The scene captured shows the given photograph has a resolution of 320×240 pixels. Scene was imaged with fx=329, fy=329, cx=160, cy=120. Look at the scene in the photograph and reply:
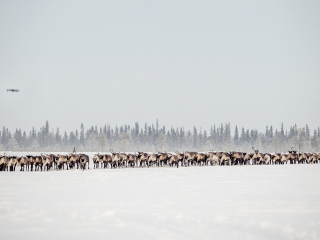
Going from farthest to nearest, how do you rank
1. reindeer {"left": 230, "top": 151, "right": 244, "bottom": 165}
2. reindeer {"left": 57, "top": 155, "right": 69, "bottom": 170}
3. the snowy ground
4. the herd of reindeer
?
reindeer {"left": 230, "top": 151, "right": 244, "bottom": 165} → reindeer {"left": 57, "top": 155, "right": 69, "bottom": 170} → the herd of reindeer → the snowy ground

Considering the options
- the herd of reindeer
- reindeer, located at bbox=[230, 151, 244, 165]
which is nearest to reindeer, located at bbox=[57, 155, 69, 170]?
the herd of reindeer

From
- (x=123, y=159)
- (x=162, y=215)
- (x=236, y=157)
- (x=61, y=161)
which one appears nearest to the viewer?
(x=162, y=215)

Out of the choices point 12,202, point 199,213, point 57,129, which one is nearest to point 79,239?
point 199,213

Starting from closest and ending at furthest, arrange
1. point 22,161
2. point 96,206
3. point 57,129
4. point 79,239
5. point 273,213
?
point 79,239
point 273,213
point 96,206
point 22,161
point 57,129

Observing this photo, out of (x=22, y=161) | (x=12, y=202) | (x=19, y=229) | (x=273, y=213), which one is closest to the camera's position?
(x=19, y=229)

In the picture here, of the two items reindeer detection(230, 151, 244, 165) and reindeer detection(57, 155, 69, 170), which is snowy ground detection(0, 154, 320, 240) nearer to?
reindeer detection(57, 155, 69, 170)

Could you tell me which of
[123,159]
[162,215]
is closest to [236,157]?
[123,159]

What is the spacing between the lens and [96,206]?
1084 centimetres

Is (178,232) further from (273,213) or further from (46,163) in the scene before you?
(46,163)

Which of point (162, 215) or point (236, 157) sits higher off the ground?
point (162, 215)

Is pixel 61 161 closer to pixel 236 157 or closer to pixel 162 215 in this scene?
pixel 236 157

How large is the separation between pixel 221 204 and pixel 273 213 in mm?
1878

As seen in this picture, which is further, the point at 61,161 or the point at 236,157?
the point at 236,157

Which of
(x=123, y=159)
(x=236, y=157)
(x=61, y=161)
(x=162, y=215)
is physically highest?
(x=61, y=161)
